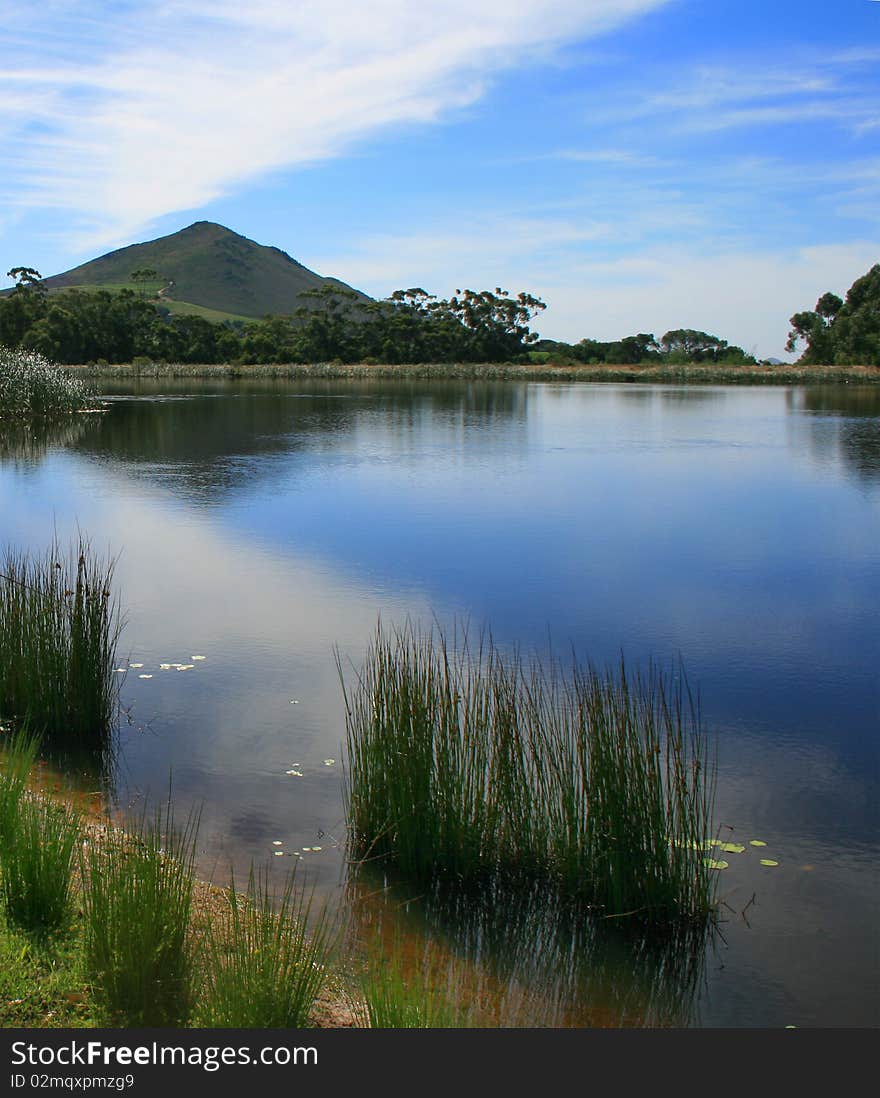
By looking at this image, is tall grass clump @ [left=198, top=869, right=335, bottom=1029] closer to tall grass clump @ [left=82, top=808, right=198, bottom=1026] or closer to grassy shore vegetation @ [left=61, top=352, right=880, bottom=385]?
tall grass clump @ [left=82, top=808, right=198, bottom=1026]

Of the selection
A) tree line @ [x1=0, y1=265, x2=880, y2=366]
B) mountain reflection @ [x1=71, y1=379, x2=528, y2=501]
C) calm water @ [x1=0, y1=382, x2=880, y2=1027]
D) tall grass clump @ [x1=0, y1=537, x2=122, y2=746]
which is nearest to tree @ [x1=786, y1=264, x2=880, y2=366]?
tree line @ [x1=0, y1=265, x2=880, y2=366]

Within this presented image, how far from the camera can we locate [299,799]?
18.5 feet

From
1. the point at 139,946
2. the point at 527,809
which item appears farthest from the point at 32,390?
the point at 139,946

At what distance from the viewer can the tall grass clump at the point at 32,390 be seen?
2848 cm

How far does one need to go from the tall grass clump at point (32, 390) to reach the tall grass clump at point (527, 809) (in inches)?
1029

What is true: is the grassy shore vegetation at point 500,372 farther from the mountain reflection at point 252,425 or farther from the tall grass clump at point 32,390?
the tall grass clump at point 32,390

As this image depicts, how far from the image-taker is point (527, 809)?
4.67 meters

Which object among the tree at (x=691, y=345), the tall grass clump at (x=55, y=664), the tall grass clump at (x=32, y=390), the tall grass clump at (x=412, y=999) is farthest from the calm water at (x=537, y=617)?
the tree at (x=691, y=345)

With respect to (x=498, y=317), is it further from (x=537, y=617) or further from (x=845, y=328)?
(x=537, y=617)

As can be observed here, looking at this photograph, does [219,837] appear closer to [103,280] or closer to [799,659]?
[799,659]

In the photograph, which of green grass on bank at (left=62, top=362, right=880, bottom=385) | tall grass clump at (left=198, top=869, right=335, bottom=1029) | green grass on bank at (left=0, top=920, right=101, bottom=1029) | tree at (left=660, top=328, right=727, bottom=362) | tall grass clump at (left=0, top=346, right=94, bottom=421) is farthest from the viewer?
tree at (left=660, top=328, right=727, bottom=362)

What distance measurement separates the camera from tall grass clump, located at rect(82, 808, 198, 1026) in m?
3.26

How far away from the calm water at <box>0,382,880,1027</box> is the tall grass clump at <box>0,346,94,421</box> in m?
4.04

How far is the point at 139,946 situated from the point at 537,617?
21.4 feet
